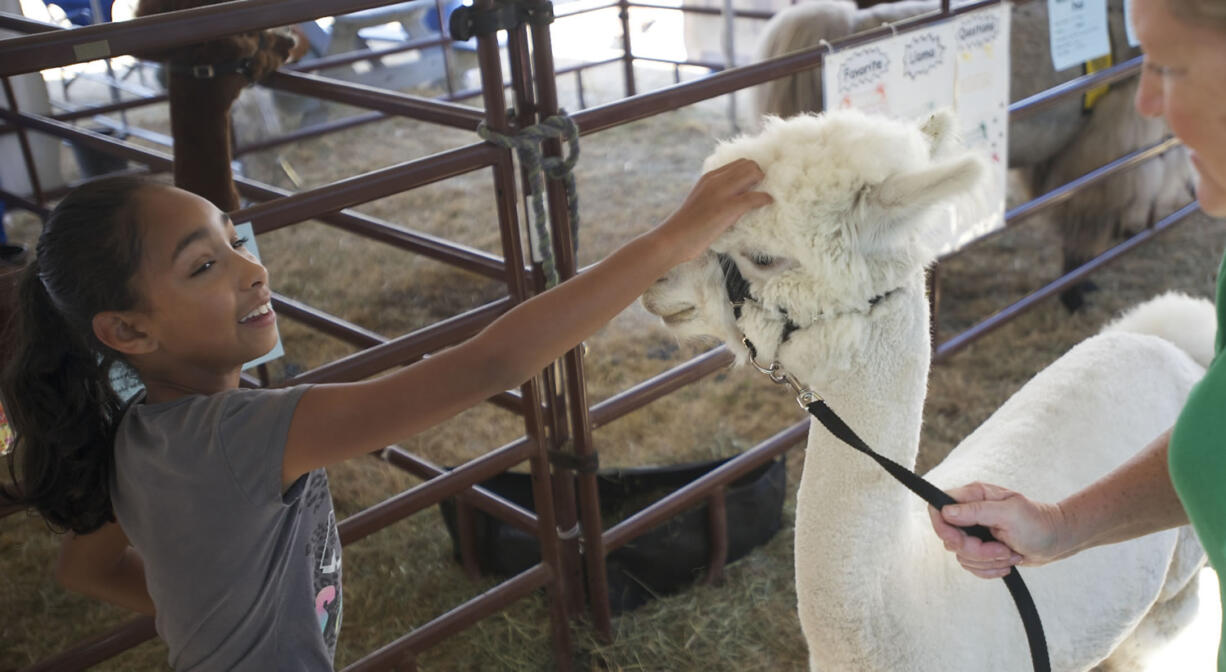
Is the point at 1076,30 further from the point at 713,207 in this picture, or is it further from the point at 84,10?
the point at 84,10

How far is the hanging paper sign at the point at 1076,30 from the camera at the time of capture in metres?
3.08

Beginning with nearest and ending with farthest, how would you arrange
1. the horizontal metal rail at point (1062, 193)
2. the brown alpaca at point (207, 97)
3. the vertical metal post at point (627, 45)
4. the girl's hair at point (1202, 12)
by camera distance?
1. the girl's hair at point (1202, 12)
2. the brown alpaca at point (207, 97)
3. the horizontal metal rail at point (1062, 193)
4. the vertical metal post at point (627, 45)

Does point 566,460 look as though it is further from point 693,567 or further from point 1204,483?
point 1204,483

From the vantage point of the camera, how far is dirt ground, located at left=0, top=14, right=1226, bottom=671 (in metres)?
2.38

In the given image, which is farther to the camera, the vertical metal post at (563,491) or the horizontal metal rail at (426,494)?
the vertical metal post at (563,491)

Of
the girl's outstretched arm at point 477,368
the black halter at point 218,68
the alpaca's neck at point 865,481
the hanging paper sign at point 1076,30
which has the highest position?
the black halter at point 218,68

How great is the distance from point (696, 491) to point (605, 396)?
1188 millimetres

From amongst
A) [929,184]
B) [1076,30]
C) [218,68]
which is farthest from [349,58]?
[929,184]

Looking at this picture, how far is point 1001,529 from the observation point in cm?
115

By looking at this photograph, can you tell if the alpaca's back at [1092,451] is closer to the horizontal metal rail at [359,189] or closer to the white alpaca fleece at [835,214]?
the white alpaca fleece at [835,214]

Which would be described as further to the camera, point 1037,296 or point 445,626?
point 1037,296

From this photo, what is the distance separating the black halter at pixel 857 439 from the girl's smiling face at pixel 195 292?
0.59 m

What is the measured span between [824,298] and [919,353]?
17 cm

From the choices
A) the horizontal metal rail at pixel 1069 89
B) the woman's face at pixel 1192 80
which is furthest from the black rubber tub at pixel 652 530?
the woman's face at pixel 1192 80
